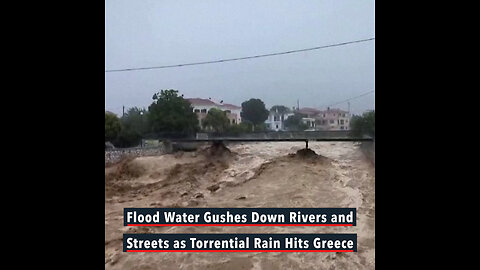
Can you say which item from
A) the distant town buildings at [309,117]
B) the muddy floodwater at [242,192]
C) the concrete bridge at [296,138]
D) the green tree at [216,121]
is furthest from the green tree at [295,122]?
the green tree at [216,121]

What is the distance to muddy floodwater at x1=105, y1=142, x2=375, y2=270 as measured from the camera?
9.00 feet

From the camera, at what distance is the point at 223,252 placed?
2771 millimetres

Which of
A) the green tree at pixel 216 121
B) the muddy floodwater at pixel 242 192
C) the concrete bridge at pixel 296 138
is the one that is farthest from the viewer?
the green tree at pixel 216 121

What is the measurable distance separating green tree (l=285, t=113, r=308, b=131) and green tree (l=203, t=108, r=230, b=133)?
6849 mm

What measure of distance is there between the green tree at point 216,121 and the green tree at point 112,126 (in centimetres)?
432

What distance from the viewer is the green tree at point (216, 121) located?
39.7ft

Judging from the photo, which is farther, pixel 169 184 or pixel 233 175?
pixel 233 175

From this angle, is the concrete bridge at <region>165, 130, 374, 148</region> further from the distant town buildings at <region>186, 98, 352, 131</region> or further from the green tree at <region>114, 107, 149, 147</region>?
the distant town buildings at <region>186, 98, 352, 131</region>

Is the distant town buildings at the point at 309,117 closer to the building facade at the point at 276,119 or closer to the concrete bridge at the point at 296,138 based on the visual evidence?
the building facade at the point at 276,119

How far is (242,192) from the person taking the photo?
20.5 feet

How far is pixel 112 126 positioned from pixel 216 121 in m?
5.12
